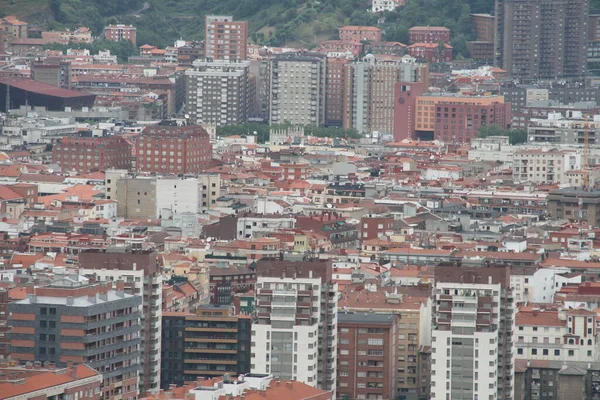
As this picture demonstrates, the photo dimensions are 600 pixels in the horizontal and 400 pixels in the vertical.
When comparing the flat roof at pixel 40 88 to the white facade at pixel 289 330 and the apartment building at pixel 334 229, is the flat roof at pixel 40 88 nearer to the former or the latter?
the apartment building at pixel 334 229

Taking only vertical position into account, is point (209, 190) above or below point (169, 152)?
below

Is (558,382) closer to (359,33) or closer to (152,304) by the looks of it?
(152,304)

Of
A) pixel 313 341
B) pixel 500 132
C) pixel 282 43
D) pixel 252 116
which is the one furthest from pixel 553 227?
pixel 282 43

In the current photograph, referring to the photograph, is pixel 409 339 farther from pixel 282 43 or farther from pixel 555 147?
pixel 282 43

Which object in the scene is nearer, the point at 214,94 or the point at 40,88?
the point at 214,94

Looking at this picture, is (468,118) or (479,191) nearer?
(479,191)

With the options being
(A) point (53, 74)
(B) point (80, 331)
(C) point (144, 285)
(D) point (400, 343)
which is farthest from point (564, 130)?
(B) point (80, 331)

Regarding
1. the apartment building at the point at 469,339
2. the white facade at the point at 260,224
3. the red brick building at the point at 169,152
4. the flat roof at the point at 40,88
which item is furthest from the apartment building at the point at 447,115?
the apartment building at the point at 469,339
